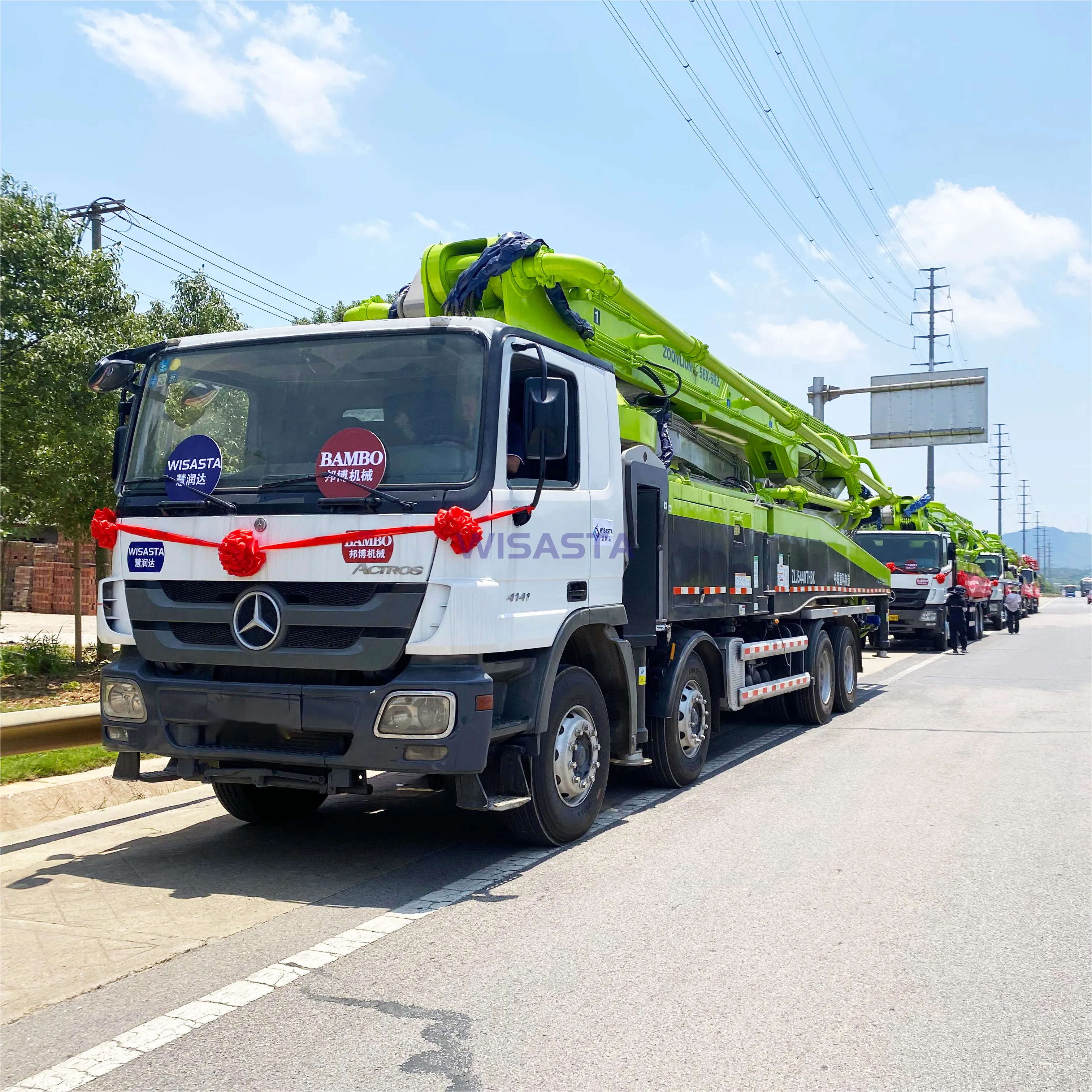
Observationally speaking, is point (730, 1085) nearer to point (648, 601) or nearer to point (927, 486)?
point (648, 601)

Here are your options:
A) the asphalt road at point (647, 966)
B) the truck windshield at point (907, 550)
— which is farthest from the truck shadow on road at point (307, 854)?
the truck windshield at point (907, 550)

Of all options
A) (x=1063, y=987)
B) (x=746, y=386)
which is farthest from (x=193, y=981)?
(x=746, y=386)

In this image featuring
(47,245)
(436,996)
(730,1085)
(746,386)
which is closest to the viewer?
(730,1085)

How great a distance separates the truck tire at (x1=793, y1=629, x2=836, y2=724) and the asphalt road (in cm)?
411

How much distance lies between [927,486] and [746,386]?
45.0 meters

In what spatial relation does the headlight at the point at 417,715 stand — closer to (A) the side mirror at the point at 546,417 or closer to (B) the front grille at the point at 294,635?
(B) the front grille at the point at 294,635

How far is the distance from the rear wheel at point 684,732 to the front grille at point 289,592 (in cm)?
306

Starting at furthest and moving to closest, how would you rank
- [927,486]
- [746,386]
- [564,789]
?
[927,486]
[746,386]
[564,789]

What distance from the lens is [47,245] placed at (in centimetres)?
1276

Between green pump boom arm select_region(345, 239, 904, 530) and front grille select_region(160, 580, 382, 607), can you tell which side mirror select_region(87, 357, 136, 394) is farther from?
green pump boom arm select_region(345, 239, 904, 530)

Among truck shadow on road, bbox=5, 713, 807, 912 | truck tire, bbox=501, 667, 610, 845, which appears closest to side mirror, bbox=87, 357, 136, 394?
truck shadow on road, bbox=5, 713, 807, 912

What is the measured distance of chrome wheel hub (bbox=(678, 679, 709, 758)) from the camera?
26.0ft

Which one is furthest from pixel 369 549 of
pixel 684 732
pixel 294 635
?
pixel 684 732

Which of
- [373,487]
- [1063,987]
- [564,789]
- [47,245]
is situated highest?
[47,245]
